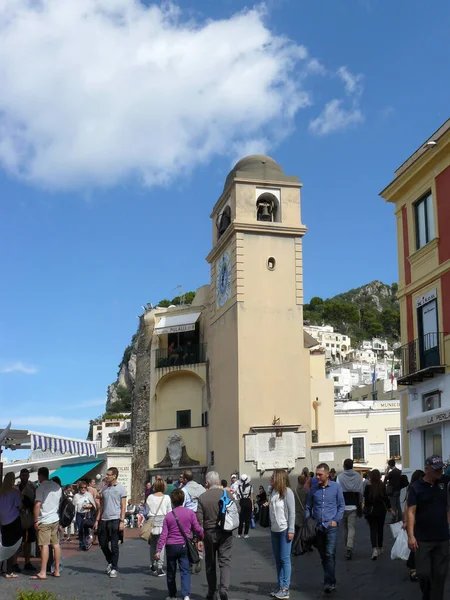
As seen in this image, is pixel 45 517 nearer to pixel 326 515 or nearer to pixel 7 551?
pixel 7 551

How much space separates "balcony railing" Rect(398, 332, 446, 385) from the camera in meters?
21.9

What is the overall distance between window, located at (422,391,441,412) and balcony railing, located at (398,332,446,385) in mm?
478

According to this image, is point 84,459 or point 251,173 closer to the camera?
point 251,173

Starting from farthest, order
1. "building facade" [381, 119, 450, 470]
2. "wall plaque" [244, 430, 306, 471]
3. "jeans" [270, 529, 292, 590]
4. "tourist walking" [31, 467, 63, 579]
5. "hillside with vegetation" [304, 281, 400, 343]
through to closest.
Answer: "hillside with vegetation" [304, 281, 400, 343], "wall plaque" [244, 430, 306, 471], "building facade" [381, 119, 450, 470], "tourist walking" [31, 467, 63, 579], "jeans" [270, 529, 292, 590]

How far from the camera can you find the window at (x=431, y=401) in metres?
22.1

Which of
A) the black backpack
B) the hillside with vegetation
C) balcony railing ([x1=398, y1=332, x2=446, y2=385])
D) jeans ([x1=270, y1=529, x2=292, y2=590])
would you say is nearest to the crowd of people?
jeans ([x1=270, y1=529, x2=292, y2=590])

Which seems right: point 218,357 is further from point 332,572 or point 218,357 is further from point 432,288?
point 332,572

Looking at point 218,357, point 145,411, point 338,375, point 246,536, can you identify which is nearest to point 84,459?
point 145,411

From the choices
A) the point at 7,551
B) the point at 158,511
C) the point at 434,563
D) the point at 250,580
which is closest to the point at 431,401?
the point at 250,580

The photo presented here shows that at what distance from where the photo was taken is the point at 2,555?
41.2ft

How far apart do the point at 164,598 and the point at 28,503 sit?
3775mm

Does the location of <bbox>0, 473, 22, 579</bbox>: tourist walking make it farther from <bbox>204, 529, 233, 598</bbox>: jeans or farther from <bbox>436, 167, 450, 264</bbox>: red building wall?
<bbox>436, 167, 450, 264</bbox>: red building wall

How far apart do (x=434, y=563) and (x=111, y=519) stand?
6.13 m

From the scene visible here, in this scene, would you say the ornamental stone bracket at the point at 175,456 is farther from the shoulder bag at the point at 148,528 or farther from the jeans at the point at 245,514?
the shoulder bag at the point at 148,528
